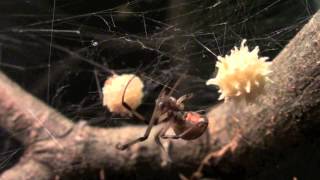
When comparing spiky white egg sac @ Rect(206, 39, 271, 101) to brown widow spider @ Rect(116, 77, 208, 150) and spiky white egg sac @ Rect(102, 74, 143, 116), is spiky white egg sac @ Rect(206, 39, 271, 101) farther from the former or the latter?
spiky white egg sac @ Rect(102, 74, 143, 116)

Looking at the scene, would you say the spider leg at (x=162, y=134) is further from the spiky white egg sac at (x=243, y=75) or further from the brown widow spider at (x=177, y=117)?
the spiky white egg sac at (x=243, y=75)

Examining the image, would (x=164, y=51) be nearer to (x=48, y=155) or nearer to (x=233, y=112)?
(x=233, y=112)

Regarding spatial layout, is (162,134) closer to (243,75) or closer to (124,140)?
(124,140)

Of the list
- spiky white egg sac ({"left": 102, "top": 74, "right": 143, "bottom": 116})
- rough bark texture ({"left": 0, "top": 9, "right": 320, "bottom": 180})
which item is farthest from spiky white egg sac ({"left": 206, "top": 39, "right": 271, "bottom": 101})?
spiky white egg sac ({"left": 102, "top": 74, "right": 143, "bottom": 116})

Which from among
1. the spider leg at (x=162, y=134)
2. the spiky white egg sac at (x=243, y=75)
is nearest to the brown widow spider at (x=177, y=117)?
the spider leg at (x=162, y=134)

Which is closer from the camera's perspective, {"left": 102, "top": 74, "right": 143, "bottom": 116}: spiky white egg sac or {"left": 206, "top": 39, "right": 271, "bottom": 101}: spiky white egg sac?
{"left": 206, "top": 39, "right": 271, "bottom": 101}: spiky white egg sac
